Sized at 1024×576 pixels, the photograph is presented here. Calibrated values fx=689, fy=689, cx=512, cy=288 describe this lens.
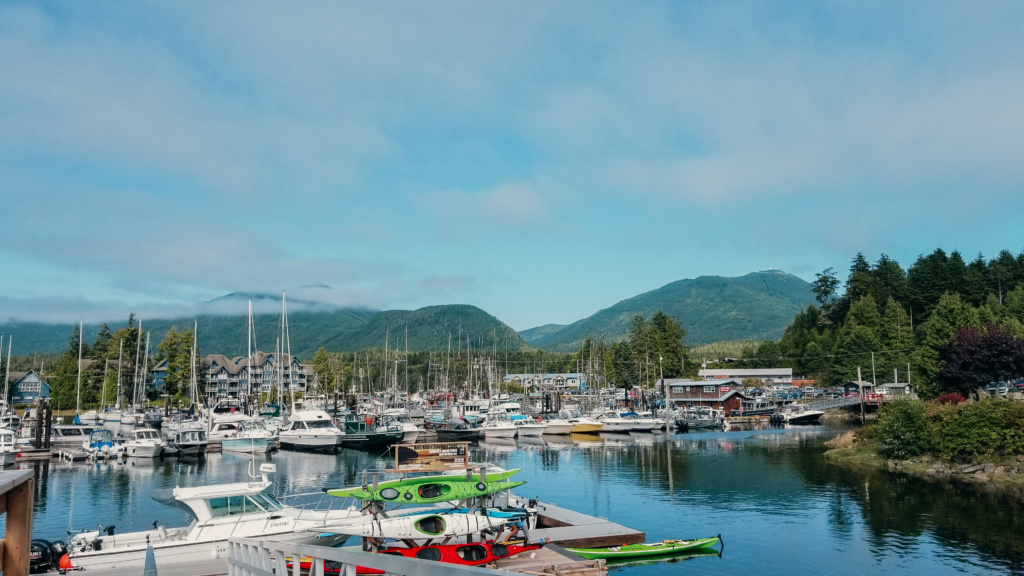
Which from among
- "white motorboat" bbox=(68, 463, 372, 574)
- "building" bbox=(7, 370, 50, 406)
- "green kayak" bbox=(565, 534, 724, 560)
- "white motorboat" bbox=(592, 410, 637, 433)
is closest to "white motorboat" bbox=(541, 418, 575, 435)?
"white motorboat" bbox=(592, 410, 637, 433)

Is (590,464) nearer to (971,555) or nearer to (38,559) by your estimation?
(971,555)

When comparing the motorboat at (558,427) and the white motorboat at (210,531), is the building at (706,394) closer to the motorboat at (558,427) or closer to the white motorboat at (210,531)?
the motorboat at (558,427)

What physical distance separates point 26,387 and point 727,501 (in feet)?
413

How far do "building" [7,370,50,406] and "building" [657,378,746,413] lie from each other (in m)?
107

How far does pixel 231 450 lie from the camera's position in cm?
6875

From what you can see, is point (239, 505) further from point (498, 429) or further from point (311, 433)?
point (498, 429)

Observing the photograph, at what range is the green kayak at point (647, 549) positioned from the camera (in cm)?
2600

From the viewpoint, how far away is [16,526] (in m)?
4.64

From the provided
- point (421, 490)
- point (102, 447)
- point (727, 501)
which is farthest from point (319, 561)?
point (102, 447)

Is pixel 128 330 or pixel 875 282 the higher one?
pixel 875 282

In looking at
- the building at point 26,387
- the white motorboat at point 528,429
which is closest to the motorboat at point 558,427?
the white motorboat at point 528,429

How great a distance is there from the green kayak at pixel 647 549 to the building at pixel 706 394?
85.5 m

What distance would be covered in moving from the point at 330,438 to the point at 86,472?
2040 cm

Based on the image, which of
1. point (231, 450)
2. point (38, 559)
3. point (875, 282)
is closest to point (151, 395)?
point (231, 450)
